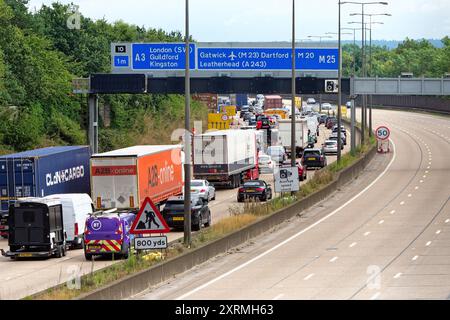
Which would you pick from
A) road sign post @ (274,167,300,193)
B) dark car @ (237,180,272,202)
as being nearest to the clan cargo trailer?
road sign post @ (274,167,300,193)

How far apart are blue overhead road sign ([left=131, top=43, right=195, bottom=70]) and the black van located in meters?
39.4

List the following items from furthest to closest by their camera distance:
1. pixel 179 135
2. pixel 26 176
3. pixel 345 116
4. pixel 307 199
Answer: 1. pixel 345 116
2. pixel 179 135
3. pixel 307 199
4. pixel 26 176

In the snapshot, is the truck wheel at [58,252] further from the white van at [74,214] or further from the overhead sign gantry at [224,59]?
the overhead sign gantry at [224,59]

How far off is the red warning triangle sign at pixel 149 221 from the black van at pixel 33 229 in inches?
424

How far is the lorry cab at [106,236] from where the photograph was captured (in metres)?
40.2

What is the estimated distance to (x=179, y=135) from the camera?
11525 centimetres

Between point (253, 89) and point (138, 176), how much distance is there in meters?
34.8

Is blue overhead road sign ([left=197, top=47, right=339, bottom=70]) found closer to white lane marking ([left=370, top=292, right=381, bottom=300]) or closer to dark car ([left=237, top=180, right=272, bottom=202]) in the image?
dark car ([left=237, top=180, right=272, bottom=202])

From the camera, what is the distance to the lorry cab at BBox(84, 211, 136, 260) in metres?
40.2

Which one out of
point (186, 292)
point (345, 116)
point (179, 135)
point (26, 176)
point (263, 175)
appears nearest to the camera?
point (186, 292)

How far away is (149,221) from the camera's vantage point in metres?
31.5

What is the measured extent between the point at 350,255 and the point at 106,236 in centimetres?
783
